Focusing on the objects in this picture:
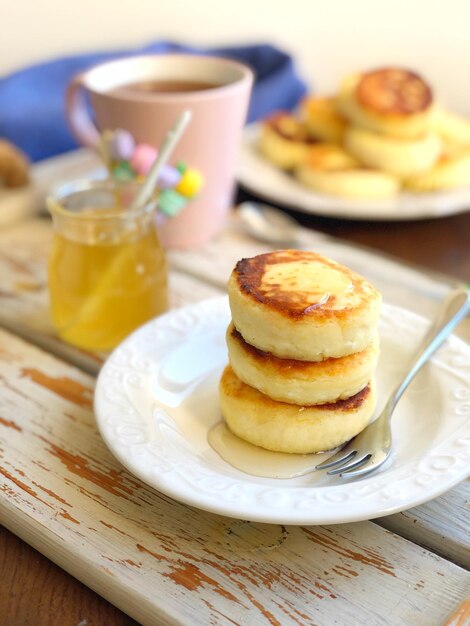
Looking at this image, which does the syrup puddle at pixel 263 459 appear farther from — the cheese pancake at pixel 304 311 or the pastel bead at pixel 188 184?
the pastel bead at pixel 188 184

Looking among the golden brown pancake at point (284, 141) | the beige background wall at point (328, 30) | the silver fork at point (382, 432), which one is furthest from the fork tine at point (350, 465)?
the beige background wall at point (328, 30)

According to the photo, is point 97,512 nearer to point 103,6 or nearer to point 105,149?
point 105,149

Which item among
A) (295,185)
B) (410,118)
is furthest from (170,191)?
(410,118)

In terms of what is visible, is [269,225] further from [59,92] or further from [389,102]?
[59,92]

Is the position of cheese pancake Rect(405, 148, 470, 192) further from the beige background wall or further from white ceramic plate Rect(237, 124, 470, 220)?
the beige background wall

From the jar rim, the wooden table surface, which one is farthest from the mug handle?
the wooden table surface
